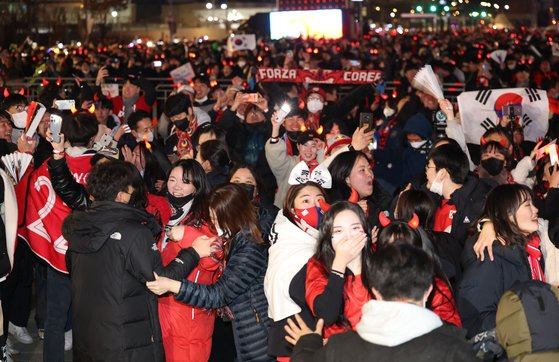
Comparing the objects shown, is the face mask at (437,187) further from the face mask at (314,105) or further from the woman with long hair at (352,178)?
the face mask at (314,105)

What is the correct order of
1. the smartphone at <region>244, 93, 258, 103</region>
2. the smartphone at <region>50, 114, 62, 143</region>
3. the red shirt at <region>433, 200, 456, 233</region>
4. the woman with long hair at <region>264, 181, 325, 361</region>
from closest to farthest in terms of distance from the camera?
1. the woman with long hair at <region>264, 181, 325, 361</region>
2. the smartphone at <region>50, 114, 62, 143</region>
3. the red shirt at <region>433, 200, 456, 233</region>
4. the smartphone at <region>244, 93, 258, 103</region>

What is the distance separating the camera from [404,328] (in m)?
3.88

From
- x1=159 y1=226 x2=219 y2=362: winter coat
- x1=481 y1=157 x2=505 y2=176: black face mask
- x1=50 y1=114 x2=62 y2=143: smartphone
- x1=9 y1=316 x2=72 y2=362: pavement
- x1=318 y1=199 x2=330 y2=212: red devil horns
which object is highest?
x1=50 y1=114 x2=62 y2=143: smartphone

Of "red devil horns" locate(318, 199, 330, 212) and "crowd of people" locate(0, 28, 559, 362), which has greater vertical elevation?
"red devil horns" locate(318, 199, 330, 212)

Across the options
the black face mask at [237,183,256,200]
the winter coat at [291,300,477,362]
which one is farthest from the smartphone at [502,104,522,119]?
the winter coat at [291,300,477,362]

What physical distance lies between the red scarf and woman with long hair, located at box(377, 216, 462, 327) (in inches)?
33.1

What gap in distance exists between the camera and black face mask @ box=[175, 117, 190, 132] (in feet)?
34.4

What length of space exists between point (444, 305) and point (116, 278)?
75.3 inches

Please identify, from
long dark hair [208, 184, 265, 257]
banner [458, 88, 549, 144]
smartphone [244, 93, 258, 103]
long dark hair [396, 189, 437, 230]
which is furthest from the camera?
smartphone [244, 93, 258, 103]

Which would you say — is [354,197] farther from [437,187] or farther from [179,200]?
[179,200]

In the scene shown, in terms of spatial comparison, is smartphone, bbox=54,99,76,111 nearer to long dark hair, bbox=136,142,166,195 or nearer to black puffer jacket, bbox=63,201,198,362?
long dark hair, bbox=136,142,166,195

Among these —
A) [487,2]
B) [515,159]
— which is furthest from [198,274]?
[487,2]

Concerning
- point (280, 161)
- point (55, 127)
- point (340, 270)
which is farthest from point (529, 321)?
point (280, 161)

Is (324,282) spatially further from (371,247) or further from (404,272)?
(404,272)
